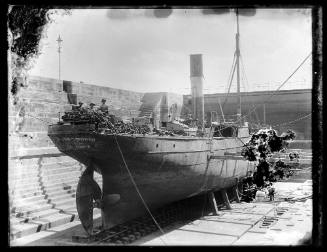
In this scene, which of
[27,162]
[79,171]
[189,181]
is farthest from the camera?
[79,171]

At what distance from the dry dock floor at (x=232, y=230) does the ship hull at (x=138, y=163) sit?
85 centimetres

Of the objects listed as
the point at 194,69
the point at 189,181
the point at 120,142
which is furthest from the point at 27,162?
the point at 194,69

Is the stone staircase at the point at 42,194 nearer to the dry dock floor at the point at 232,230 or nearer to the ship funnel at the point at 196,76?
the dry dock floor at the point at 232,230

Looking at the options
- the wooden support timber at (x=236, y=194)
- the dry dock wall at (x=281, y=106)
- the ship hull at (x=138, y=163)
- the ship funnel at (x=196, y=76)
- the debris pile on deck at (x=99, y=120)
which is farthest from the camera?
the dry dock wall at (x=281, y=106)

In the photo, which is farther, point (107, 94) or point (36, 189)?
point (107, 94)

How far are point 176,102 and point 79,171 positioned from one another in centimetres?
1261

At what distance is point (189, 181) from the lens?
855 cm

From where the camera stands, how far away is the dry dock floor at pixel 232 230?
275 inches

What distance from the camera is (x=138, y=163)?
24.0ft

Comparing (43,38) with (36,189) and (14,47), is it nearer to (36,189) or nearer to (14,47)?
(14,47)

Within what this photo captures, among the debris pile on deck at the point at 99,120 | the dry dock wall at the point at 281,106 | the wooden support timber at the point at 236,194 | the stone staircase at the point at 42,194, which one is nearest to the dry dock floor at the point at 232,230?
the stone staircase at the point at 42,194

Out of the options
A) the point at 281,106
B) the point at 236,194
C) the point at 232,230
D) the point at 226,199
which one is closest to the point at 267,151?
the point at 232,230

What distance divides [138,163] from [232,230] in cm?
290

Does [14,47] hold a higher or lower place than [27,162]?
higher
